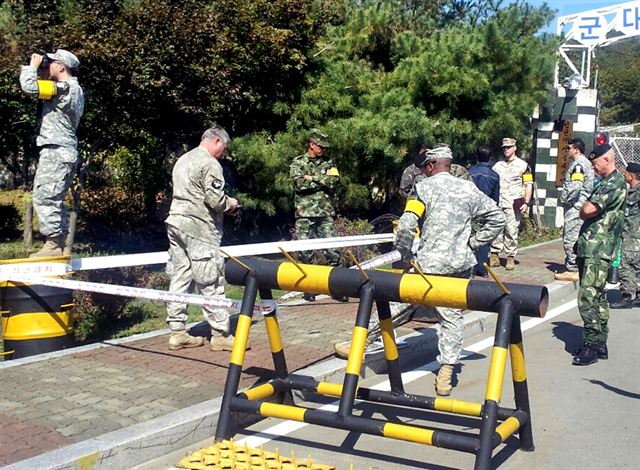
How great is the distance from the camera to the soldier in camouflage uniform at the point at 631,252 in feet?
33.2

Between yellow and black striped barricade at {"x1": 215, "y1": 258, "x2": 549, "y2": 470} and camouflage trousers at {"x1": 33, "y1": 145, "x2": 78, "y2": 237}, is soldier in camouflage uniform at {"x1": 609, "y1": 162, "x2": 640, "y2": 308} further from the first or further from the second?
camouflage trousers at {"x1": 33, "y1": 145, "x2": 78, "y2": 237}

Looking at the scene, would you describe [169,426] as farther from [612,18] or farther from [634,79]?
[634,79]

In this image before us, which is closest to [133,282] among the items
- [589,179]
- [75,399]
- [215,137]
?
[215,137]

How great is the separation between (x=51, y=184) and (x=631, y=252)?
7182 mm

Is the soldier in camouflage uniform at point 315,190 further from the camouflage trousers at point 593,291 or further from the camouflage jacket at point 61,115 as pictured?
the camouflage trousers at point 593,291

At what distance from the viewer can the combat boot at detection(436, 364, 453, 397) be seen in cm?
623

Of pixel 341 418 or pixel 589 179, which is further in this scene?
pixel 589 179

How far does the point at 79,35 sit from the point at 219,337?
4939mm

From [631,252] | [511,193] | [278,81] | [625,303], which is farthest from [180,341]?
[511,193]

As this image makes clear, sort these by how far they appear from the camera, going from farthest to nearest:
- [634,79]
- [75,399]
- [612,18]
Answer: [634,79] → [612,18] → [75,399]

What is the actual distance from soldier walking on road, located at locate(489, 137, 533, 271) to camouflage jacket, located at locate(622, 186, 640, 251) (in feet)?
6.43

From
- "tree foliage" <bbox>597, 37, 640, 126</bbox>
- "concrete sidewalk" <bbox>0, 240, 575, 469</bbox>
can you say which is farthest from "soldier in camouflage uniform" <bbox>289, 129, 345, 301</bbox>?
"tree foliage" <bbox>597, 37, 640, 126</bbox>

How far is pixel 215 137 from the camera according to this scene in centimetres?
698

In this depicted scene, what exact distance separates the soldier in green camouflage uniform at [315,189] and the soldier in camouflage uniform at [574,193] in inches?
129
